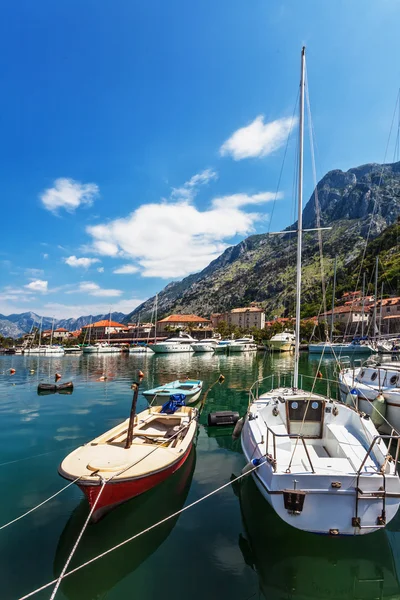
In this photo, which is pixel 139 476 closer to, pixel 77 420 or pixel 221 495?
pixel 221 495

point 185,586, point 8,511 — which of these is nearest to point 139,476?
point 185,586

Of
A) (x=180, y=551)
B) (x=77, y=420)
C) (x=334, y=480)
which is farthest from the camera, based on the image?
(x=77, y=420)

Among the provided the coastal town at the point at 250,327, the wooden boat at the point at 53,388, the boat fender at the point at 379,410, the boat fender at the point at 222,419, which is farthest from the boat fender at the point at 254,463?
the coastal town at the point at 250,327

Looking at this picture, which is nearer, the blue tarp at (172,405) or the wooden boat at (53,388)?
the blue tarp at (172,405)

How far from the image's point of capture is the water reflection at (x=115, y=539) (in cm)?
666

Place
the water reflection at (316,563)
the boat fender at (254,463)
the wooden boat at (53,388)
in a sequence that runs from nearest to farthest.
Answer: the water reflection at (316,563)
the boat fender at (254,463)
the wooden boat at (53,388)

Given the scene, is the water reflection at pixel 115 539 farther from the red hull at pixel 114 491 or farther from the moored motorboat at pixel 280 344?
the moored motorboat at pixel 280 344

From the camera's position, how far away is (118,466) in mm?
8812

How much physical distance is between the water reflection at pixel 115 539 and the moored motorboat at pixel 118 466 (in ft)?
1.97

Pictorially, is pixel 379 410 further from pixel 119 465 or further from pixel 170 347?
pixel 170 347

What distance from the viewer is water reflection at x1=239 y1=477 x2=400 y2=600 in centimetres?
651

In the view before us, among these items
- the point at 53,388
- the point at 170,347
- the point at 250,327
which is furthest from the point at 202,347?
the point at 250,327

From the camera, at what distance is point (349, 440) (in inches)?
395

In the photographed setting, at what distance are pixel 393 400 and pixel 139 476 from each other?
13.4 meters
